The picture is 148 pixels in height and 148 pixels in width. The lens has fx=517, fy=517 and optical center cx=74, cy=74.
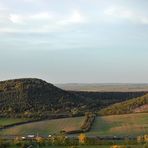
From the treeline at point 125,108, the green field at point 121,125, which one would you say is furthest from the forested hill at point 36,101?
the green field at point 121,125

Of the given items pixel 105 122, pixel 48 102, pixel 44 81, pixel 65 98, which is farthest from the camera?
pixel 44 81

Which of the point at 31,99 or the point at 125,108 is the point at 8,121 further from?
the point at 31,99

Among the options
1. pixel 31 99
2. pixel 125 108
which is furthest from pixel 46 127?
pixel 31 99

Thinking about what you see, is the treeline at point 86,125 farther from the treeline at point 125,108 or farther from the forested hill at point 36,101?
the forested hill at point 36,101

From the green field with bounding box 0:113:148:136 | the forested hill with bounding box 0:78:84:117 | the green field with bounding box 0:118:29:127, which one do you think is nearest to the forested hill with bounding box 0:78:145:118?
the forested hill with bounding box 0:78:84:117

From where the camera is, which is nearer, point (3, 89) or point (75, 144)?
point (75, 144)

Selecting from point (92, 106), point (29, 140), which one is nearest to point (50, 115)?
point (92, 106)

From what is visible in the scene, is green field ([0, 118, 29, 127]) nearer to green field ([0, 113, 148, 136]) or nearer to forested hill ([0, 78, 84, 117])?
forested hill ([0, 78, 84, 117])

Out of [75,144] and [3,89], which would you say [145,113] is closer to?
[75,144]
